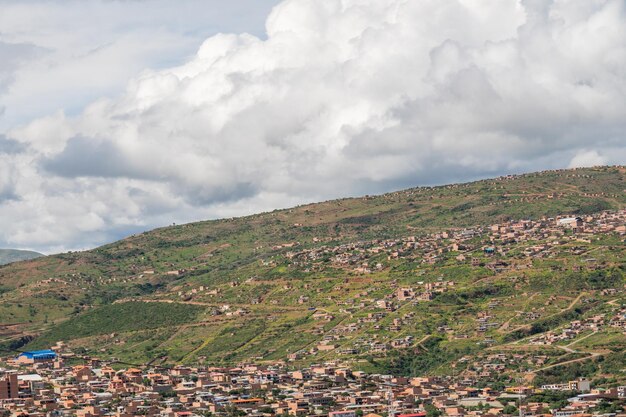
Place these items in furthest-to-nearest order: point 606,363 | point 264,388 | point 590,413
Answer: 1. point 606,363
2. point 264,388
3. point 590,413

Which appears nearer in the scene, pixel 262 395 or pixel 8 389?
pixel 8 389

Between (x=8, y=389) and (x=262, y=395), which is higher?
(x=8, y=389)

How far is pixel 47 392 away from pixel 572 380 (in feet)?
224

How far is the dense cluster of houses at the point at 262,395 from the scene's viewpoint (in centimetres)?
15075

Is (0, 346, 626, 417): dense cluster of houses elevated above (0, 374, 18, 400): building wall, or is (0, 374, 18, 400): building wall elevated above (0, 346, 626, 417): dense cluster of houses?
(0, 374, 18, 400): building wall

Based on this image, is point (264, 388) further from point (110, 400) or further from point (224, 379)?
point (110, 400)

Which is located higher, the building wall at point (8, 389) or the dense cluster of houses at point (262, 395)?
the building wall at point (8, 389)

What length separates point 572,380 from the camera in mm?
177625

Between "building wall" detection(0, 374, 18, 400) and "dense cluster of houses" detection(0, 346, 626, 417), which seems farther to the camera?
"building wall" detection(0, 374, 18, 400)

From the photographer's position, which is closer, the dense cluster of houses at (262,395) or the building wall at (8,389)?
the dense cluster of houses at (262,395)

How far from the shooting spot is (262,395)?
165 meters

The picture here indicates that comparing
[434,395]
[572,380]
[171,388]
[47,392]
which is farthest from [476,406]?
[47,392]

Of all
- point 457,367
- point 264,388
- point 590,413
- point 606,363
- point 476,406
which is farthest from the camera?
point 457,367

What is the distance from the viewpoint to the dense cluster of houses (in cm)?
15075
